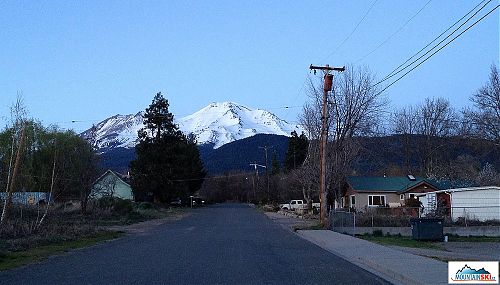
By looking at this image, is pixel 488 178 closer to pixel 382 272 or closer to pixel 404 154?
pixel 404 154

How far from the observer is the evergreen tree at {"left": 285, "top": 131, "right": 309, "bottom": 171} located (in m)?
102

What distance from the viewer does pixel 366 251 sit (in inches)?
928

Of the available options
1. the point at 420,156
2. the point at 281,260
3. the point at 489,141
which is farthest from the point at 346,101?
the point at 281,260

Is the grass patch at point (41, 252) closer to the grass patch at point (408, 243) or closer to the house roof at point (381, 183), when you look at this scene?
the grass patch at point (408, 243)

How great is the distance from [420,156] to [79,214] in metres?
48.2

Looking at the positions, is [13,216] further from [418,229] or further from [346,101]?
[346,101]

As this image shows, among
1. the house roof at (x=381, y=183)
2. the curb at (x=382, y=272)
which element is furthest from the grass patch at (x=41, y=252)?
the house roof at (x=381, y=183)

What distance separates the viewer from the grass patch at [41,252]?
1947 cm

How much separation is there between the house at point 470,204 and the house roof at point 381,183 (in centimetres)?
1384

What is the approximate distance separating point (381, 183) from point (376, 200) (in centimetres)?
242

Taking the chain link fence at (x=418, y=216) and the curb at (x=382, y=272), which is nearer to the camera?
the curb at (x=382, y=272)

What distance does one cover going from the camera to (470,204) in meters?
50.2

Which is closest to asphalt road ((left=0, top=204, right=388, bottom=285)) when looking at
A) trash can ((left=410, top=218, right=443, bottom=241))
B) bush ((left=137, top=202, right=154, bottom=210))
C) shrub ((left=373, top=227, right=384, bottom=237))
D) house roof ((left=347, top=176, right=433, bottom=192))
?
trash can ((left=410, top=218, right=443, bottom=241))

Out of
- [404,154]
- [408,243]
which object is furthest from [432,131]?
[408,243]
